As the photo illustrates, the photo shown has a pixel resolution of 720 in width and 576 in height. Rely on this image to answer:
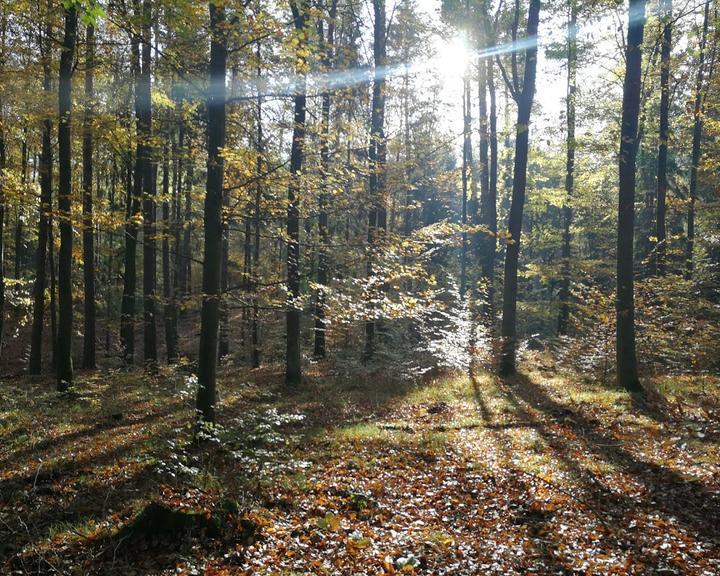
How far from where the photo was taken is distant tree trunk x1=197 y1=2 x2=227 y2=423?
337 inches

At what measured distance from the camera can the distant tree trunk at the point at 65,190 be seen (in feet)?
38.1

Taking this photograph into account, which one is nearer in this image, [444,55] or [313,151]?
[313,151]

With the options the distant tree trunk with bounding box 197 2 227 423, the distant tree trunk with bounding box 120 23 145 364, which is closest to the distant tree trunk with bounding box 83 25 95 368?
the distant tree trunk with bounding box 120 23 145 364

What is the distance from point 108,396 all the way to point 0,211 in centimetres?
843

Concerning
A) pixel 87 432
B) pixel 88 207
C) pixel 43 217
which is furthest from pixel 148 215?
pixel 87 432

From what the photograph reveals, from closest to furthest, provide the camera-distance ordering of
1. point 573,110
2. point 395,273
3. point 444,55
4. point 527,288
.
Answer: point 395,273 → point 444,55 → point 573,110 → point 527,288

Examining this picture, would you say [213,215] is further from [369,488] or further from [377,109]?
[377,109]

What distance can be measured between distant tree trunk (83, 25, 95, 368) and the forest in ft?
0.50

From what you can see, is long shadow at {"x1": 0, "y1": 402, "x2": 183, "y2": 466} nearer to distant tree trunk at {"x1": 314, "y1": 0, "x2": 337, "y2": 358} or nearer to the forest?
the forest

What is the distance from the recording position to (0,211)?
16969mm

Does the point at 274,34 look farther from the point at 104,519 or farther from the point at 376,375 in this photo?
the point at 376,375

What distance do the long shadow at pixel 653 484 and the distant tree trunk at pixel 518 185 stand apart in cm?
500

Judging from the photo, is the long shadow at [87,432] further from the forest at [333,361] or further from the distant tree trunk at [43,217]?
the distant tree trunk at [43,217]

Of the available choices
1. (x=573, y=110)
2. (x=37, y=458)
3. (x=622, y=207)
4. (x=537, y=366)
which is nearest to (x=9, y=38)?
(x=37, y=458)
